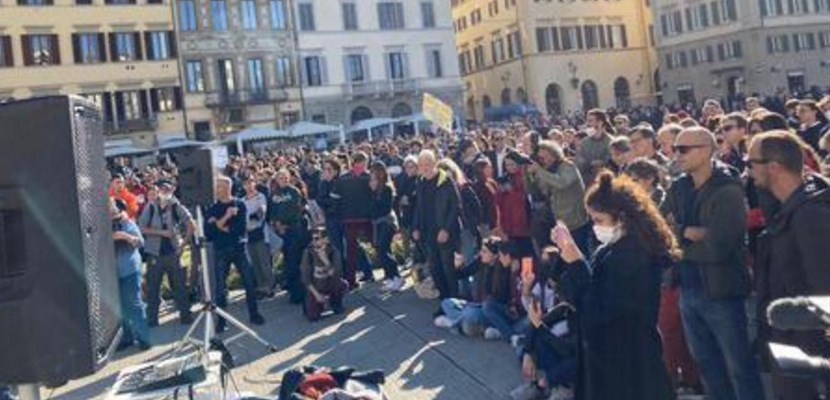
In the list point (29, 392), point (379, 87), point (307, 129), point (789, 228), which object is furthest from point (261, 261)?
point (379, 87)

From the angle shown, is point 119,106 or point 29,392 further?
point 119,106

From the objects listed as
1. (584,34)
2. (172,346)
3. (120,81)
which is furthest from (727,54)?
(172,346)

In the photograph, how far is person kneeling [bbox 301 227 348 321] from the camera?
10.4 m

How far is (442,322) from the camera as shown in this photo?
30.3ft

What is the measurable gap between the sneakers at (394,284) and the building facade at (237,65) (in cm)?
3329

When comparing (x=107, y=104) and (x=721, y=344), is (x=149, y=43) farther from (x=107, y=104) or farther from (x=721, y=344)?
(x=721, y=344)

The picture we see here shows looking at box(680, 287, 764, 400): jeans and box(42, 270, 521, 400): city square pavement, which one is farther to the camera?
box(42, 270, 521, 400): city square pavement

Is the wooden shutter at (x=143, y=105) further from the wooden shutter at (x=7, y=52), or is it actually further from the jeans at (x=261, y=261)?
the jeans at (x=261, y=261)

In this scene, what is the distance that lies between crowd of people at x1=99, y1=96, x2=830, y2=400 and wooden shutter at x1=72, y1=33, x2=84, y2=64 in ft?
92.1

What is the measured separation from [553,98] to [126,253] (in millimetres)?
50427

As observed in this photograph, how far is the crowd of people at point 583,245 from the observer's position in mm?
4363

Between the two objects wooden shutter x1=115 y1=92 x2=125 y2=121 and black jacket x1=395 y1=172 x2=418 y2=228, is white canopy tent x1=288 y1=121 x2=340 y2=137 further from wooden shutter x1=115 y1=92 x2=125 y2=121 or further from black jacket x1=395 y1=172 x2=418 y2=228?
black jacket x1=395 y1=172 x2=418 y2=228

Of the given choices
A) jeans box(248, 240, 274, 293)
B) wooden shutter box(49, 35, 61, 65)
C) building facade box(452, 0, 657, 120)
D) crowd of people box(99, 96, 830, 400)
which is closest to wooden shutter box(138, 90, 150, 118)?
wooden shutter box(49, 35, 61, 65)

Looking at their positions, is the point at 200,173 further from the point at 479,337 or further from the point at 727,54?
the point at 727,54
